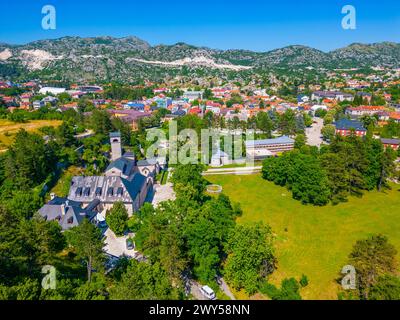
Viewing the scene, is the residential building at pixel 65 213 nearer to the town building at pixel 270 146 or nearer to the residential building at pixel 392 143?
the town building at pixel 270 146

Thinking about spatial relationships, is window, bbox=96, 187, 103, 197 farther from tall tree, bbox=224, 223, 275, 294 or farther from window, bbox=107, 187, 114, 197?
tall tree, bbox=224, 223, 275, 294

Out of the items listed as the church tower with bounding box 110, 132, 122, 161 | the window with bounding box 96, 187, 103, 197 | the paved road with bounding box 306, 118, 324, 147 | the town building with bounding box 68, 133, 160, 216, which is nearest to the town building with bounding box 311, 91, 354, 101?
the paved road with bounding box 306, 118, 324, 147

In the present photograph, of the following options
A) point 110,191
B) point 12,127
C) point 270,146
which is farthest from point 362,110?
point 12,127

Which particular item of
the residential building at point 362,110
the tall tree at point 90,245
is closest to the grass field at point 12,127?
the tall tree at point 90,245
